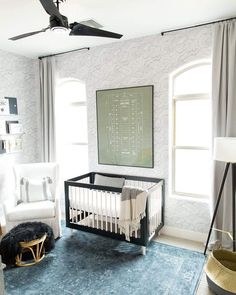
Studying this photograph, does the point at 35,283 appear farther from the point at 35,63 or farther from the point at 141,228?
the point at 35,63

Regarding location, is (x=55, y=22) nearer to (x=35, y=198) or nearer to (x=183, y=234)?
(x=35, y=198)

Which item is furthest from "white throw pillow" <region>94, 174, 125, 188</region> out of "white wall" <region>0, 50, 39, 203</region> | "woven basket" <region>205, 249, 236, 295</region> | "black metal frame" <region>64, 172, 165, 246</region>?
"woven basket" <region>205, 249, 236, 295</region>

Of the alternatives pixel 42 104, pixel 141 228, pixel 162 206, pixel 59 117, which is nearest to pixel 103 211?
pixel 141 228

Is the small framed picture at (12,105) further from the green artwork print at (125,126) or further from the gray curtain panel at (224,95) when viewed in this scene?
the gray curtain panel at (224,95)

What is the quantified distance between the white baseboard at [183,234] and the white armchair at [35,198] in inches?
59.3

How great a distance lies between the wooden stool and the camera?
2.69 metres

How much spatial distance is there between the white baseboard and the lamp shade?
123 centimetres

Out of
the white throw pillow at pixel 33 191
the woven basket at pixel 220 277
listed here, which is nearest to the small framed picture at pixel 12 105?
the white throw pillow at pixel 33 191

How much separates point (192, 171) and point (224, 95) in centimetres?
113

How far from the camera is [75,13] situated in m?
2.51

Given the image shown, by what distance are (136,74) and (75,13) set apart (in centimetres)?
121

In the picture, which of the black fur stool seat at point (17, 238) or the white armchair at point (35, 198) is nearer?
the black fur stool seat at point (17, 238)

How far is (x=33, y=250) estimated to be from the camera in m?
2.82

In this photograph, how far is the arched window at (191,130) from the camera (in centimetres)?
320
